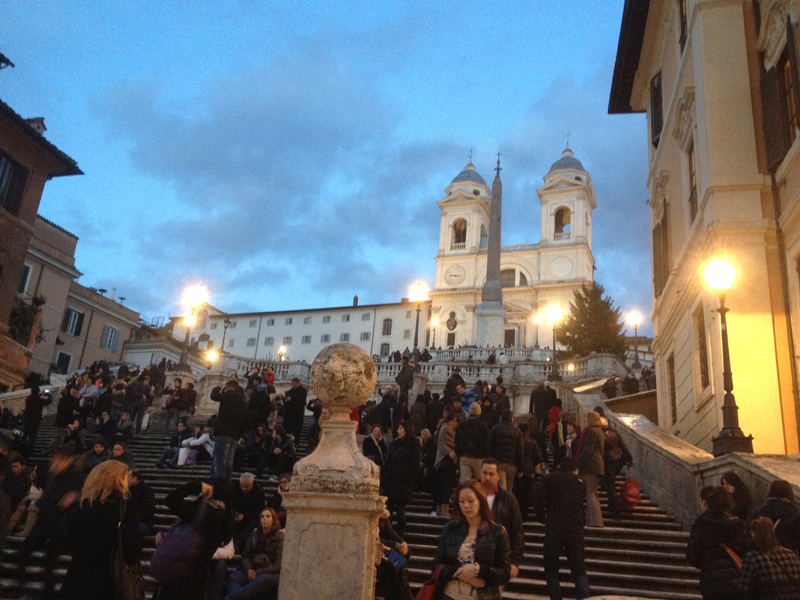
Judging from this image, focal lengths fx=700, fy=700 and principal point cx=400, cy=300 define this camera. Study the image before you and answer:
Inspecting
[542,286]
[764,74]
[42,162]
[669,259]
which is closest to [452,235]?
[542,286]

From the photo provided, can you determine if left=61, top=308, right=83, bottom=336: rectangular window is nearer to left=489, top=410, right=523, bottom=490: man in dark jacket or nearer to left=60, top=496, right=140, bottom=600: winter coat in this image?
left=489, top=410, right=523, bottom=490: man in dark jacket

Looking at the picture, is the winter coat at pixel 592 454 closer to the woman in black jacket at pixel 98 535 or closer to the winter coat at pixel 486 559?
the winter coat at pixel 486 559

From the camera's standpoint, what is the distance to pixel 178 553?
5.20 m

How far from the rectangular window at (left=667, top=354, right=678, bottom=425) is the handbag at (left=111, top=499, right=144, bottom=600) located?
1395 centimetres

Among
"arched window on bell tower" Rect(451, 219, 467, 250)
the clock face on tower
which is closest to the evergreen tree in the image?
the clock face on tower

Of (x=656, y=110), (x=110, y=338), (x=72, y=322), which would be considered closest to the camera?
(x=656, y=110)

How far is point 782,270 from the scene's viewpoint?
11469mm

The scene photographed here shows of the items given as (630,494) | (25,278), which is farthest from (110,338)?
(630,494)

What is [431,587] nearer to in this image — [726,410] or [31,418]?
[726,410]

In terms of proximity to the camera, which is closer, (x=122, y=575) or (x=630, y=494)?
(x=122, y=575)

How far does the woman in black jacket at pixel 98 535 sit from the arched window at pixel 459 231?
69.7 metres

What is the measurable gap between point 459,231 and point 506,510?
70073 millimetres

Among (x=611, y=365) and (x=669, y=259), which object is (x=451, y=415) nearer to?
(x=669, y=259)

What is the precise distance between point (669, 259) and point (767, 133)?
5864 mm
